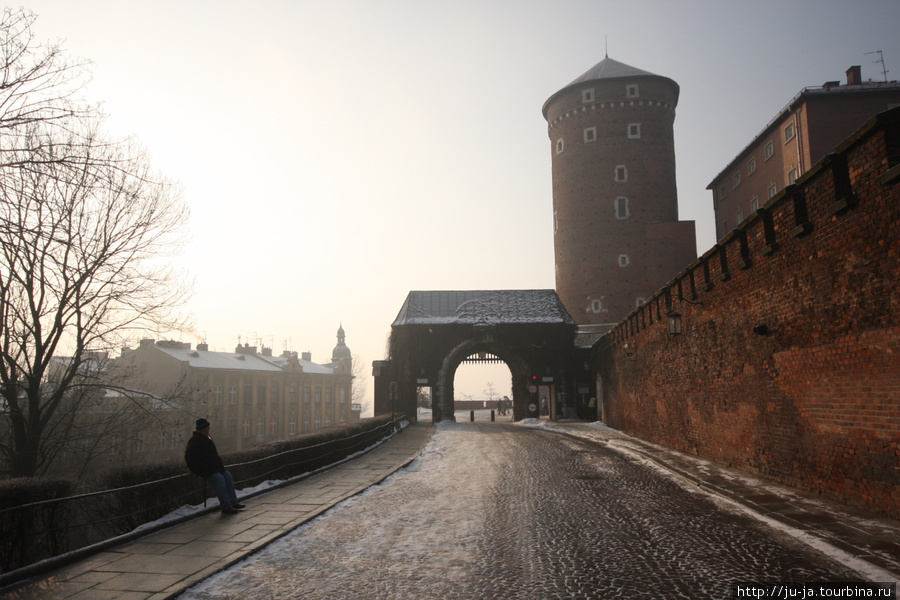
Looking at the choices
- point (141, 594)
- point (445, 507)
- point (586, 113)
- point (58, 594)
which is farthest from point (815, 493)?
point (586, 113)

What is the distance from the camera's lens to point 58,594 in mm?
5438

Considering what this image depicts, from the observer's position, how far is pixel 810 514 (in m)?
7.96

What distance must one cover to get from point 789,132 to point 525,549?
32.3 metres

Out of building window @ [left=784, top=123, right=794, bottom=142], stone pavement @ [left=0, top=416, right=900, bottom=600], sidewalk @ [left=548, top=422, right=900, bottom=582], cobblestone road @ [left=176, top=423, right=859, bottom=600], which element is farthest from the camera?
building window @ [left=784, top=123, right=794, bottom=142]

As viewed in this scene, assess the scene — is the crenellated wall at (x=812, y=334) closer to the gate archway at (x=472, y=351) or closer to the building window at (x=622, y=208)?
the gate archway at (x=472, y=351)

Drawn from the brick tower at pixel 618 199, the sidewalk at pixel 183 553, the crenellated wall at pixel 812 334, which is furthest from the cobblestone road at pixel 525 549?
the brick tower at pixel 618 199

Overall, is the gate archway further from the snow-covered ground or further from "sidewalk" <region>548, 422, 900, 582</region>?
the snow-covered ground

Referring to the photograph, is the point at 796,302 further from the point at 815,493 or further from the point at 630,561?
the point at 630,561

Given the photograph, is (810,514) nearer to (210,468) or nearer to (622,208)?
(210,468)

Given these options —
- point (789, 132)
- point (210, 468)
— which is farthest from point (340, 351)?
point (210, 468)

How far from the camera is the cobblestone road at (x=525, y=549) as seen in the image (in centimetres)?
545

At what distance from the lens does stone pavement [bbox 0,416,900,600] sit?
5668mm

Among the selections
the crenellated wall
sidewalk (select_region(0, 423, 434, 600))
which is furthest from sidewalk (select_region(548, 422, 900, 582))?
sidewalk (select_region(0, 423, 434, 600))

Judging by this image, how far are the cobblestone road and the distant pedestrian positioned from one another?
152cm
